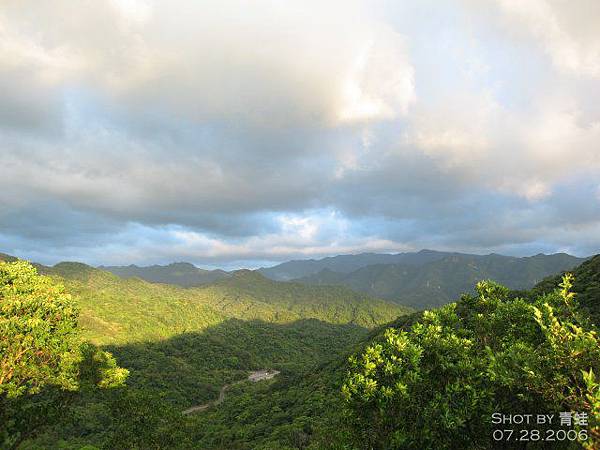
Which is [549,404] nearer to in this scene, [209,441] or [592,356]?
[592,356]

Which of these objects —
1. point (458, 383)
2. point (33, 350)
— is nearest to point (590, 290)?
point (458, 383)

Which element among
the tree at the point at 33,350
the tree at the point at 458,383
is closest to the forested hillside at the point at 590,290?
the tree at the point at 458,383

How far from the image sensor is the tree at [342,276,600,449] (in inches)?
447

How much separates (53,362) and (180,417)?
68.7ft

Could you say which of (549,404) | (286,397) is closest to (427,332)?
(549,404)

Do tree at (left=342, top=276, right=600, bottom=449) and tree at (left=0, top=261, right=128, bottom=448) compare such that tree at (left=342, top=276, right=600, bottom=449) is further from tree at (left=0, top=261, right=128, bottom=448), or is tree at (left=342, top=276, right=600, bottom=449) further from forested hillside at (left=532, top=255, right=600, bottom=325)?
forested hillside at (left=532, top=255, right=600, bottom=325)

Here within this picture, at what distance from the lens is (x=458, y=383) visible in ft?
44.4

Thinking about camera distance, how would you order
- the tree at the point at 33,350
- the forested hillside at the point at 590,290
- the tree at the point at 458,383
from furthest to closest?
the forested hillside at the point at 590,290 → the tree at the point at 33,350 → the tree at the point at 458,383

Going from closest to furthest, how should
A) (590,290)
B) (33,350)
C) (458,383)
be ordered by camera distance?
(458,383)
(33,350)
(590,290)

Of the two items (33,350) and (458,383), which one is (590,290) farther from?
(33,350)

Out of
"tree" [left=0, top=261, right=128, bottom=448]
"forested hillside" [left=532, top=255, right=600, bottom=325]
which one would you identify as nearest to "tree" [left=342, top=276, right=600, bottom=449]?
"tree" [left=0, top=261, right=128, bottom=448]

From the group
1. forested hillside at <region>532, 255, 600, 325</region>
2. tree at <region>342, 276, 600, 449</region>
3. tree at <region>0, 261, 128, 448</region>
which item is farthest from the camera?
forested hillside at <region>532, 255, 600, 325</region>

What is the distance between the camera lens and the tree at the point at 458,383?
11.4 metres

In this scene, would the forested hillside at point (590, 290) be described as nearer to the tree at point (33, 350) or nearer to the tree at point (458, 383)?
the tree at point (458, 383)
